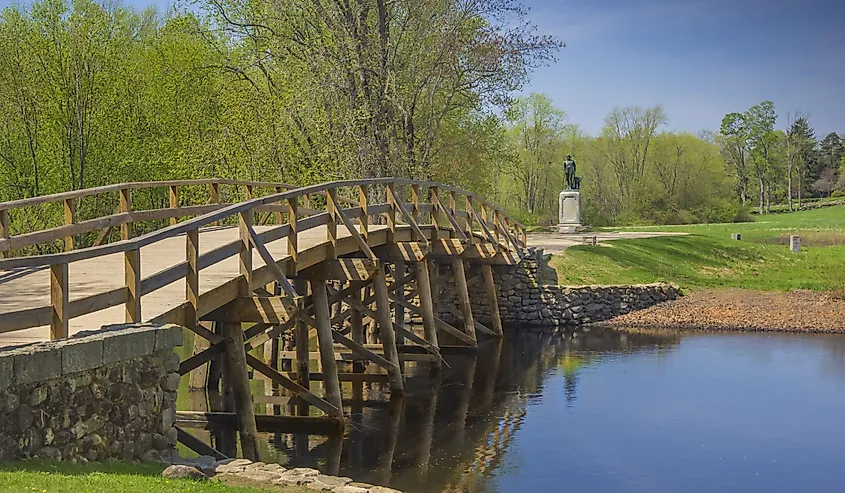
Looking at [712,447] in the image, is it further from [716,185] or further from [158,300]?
[716,185]

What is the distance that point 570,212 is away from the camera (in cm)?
4856

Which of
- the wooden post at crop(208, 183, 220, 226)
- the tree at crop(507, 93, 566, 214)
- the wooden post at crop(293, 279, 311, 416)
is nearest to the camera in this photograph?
the wooden post at crop(293, 279, 311, 416)

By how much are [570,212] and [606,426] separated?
33056mm

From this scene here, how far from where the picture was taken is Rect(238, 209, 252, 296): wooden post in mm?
12406

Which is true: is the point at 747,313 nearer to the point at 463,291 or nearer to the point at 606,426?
the point at 463,291

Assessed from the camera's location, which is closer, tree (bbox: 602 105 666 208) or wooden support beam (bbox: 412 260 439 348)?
wooden support beam (bbox: 412 260 439 348)

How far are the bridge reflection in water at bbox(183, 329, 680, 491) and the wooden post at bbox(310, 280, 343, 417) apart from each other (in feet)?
2.07

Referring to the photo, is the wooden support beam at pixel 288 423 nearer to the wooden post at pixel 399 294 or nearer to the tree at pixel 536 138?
the wooden post at pixel 399 294

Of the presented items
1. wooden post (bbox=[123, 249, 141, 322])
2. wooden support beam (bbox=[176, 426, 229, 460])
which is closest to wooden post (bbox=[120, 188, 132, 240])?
wooden support beam (bbox=[176, 426, 229, 460])

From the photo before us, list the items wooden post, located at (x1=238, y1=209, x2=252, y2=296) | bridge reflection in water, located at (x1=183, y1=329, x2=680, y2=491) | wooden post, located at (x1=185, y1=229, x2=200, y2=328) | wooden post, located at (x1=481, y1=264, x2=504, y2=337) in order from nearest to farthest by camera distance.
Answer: wooden post, located at (x1=185, y1=229, x2=200, y2=328) → wooden post, located at (x1=238, y1=209, x2=252, y2=296) → bridge reflection in water, located at (x1=183, y1=329, x2=680, y2=491) → wooden post, located at (x1=481, y1=264, x2=504, y2=337)

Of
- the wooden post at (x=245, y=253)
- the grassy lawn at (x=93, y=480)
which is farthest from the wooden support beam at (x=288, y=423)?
the grassy lawn at (x=93, y=480)

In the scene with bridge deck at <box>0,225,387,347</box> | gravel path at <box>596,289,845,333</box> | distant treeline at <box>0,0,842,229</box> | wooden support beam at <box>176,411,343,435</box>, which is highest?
distant treeline at <box>0,0,842,229</box>

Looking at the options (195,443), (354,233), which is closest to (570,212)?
(354,233)

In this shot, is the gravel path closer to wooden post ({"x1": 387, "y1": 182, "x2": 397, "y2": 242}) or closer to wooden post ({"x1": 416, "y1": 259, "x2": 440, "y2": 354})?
wooden post ({"x1": 416, "y1": 259, "x2": 440, "y2": 354})
